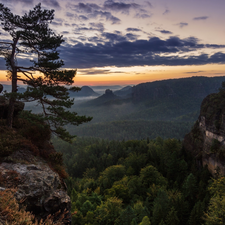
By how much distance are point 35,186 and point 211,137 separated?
2038 inches

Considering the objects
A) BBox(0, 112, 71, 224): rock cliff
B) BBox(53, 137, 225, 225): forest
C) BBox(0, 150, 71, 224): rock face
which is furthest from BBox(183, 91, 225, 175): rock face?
BBox(0, 150, 71, 224): rock face

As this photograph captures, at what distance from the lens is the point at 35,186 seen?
10.0m

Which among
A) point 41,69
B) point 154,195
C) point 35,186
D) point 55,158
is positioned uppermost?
point 41,69

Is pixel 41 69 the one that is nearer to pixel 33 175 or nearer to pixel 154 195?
pixel 33 175

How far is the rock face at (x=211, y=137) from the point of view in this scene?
42531mm

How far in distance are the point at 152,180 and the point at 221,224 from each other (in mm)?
24989

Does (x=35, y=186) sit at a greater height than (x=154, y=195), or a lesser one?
greater

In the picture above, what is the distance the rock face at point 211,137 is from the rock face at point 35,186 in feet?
146

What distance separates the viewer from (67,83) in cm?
1769

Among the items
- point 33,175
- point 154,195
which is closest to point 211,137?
point 154,195

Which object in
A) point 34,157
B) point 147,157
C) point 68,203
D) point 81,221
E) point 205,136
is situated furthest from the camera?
point 147,157

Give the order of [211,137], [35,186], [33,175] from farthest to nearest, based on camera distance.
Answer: [211,137]
[33,175]
[35,186]

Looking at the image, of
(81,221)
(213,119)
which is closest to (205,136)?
(213,119)

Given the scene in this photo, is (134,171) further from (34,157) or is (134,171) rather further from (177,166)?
(34,157)
